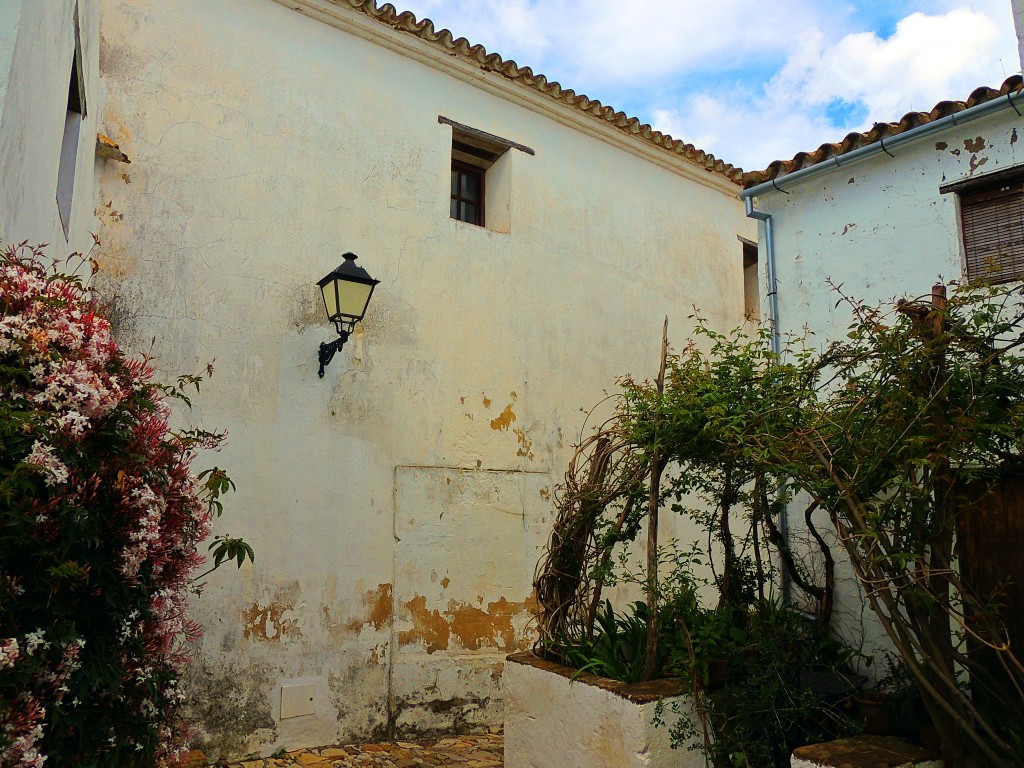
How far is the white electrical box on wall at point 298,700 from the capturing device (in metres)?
5.55

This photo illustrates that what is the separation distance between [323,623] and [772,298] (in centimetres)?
427

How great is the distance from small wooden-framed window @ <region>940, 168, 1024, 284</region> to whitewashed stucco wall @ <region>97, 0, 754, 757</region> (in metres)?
3.63

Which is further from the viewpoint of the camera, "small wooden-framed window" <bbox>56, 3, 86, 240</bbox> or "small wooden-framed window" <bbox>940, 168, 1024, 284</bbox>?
"small wooden-framed window" <bbox>940, 168, 1024, 284</bbox>

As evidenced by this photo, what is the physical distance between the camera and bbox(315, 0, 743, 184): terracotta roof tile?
6.64 meters

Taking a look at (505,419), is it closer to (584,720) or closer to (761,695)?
(584,720)

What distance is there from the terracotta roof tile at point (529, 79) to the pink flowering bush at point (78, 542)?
17.2ft

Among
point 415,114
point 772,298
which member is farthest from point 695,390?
point 415,114

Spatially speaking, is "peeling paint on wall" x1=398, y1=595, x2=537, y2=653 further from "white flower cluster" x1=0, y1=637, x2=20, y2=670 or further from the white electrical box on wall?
"white flower cluster" x1=0, y1=637, x2=20, y2=670

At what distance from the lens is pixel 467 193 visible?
24.9ft

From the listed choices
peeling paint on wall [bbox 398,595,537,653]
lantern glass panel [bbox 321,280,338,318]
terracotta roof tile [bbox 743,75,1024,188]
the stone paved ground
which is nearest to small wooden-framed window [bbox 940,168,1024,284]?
terracotta roof tile [bbox 743,75,1024,188]

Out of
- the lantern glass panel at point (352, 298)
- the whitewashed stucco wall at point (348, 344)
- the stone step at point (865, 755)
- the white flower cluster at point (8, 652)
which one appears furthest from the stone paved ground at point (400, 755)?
the white flower cluster at point (8, 652)

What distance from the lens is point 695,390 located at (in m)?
4.31

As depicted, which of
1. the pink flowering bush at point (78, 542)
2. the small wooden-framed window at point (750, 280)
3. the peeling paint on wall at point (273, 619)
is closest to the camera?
the pink flowering bush at point (78, 542)

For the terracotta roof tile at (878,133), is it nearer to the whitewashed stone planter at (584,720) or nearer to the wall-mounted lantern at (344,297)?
the wall-mounted lantern at (344,297)
